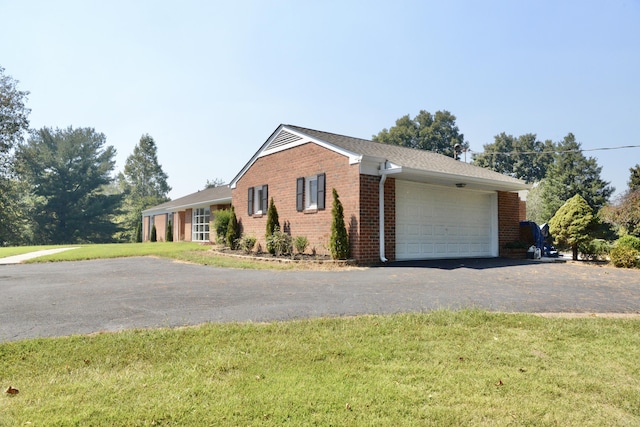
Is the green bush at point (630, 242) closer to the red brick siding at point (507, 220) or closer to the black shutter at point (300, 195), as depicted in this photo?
the red brick siding at point (507, 220)

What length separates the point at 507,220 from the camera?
16141 mm

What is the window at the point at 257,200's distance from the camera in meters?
16.9

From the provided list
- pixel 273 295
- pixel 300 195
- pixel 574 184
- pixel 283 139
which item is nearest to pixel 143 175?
pixel 283 139

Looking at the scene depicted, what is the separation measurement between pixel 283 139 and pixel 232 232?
5033 mm

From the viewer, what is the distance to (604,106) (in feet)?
63.0

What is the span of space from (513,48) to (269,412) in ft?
41.0

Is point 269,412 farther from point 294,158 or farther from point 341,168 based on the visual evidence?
point 294,158

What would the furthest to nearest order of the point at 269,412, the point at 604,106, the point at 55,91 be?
the point at 604,106 → the point at 55,91 → the point at 269,412

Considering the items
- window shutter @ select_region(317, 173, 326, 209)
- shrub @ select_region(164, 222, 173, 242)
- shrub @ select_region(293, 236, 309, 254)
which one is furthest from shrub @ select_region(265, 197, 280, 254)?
shrub @ select_region(164, 222, 173, 242)

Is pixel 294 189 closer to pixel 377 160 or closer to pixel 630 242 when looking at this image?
pixel 377 160

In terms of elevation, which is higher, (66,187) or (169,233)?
(66,187)

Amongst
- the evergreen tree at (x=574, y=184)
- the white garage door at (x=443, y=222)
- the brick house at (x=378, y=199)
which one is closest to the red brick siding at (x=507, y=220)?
the brick house at (x=378, y=199)

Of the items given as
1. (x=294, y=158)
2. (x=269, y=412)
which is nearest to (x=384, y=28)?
(x=294, y=158)

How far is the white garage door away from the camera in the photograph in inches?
523
